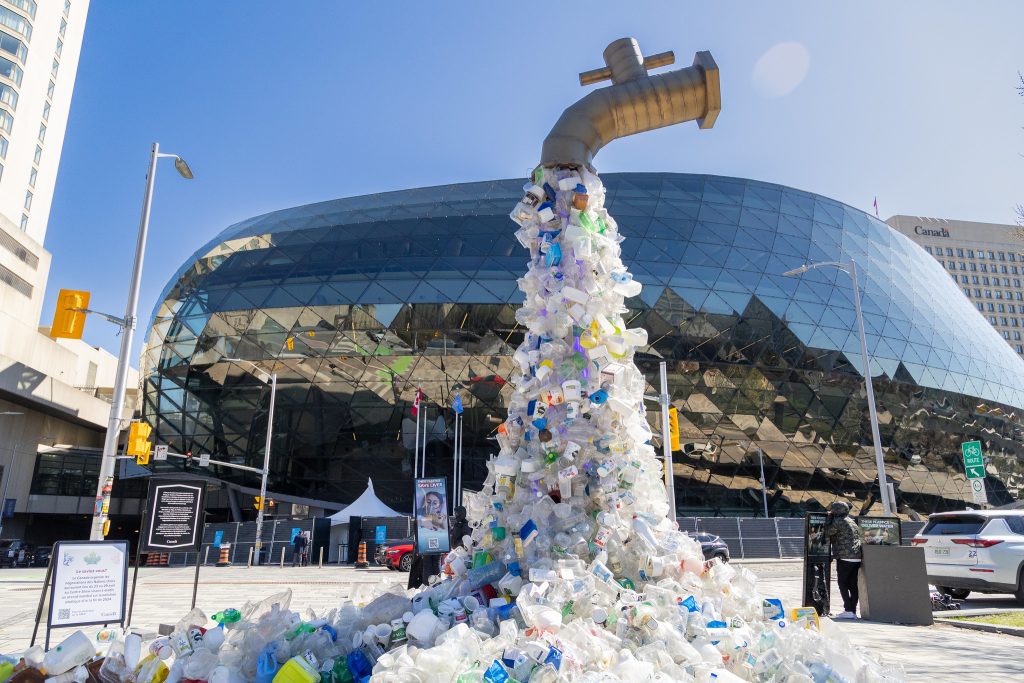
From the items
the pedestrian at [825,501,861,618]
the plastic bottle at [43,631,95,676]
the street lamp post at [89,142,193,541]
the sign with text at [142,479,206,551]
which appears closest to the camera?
the plastic bottle at [43,631,95,676]

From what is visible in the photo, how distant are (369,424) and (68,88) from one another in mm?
51360

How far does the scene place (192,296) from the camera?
128 feet

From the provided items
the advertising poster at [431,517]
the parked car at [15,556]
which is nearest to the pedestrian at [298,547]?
the parked car at [15,556]

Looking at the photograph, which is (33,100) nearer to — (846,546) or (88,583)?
(88,583)

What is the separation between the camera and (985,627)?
7.31 m

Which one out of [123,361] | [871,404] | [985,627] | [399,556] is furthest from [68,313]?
[871,404]

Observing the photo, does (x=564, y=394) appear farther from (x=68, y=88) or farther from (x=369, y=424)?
(x=68, y=88)

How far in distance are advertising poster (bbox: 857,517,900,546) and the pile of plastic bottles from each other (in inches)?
193

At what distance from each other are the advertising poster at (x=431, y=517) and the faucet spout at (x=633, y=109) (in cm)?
601

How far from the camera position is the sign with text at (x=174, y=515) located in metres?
7.06

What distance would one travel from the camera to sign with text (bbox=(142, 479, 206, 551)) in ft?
23.2

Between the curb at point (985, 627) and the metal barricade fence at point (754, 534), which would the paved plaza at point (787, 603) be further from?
the metal barricade fence at point (754, 534)

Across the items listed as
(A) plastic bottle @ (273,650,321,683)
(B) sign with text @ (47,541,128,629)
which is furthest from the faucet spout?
(B) sign with text @ (47,541,128,629)

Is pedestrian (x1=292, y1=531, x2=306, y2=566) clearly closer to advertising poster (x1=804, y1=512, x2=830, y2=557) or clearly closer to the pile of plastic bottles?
advertising poster (x1=804, y1=512, x2=830, y2=557)
